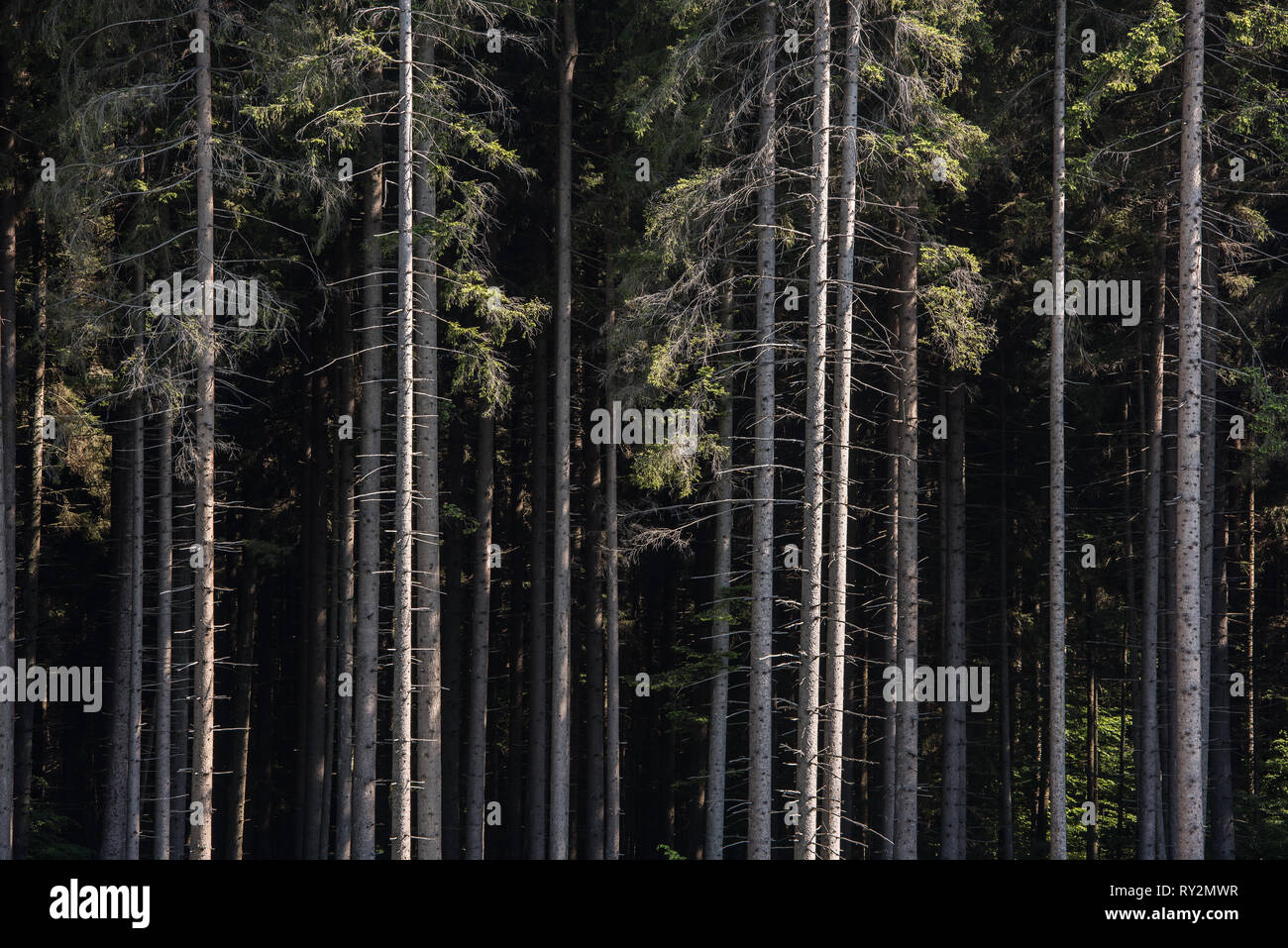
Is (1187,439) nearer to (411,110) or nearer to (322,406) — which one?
(411,110)

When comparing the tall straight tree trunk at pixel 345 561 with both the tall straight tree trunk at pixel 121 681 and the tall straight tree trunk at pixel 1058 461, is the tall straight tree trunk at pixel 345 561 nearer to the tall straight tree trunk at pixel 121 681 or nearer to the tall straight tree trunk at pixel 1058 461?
the tall straight tree trunk at pixel 121 681

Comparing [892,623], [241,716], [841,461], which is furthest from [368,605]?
[241,716]

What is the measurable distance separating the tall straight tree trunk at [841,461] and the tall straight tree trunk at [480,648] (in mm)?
7534

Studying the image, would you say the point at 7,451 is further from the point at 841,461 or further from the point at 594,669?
the point at 841,461

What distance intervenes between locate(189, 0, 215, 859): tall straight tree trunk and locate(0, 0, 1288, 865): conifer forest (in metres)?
0.05

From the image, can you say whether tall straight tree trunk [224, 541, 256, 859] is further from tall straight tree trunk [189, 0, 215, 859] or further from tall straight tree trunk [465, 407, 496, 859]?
tall straight tree trunk [189, 0, 215, 859]

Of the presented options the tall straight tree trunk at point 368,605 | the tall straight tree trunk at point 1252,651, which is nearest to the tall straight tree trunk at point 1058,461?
the tall straight tree trunk at point 1252,651

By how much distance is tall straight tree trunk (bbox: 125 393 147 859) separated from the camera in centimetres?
1772

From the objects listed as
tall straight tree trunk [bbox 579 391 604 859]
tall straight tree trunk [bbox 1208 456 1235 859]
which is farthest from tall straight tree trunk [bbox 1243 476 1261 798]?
tall straight tree trunk [bbox 579 391 604 859]

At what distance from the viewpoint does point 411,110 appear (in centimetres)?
1441

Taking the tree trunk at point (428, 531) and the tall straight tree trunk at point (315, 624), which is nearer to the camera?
the tree trunk at point (428, 531)

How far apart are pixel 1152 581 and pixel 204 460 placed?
13.9m

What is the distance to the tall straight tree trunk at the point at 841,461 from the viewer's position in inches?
535

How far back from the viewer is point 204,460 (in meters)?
14.0
